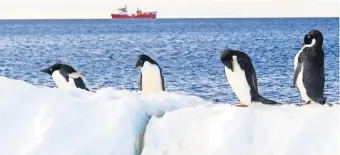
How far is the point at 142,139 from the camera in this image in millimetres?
6762

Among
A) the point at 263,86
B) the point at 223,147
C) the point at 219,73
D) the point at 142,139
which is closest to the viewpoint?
the point at 223,147

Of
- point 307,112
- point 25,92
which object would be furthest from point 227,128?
point 25,92

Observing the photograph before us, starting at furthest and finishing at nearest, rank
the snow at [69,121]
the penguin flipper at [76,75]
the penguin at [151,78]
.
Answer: the penguin flipper at [76,75] → the penguin at [151,78] → the snow at [69,121]

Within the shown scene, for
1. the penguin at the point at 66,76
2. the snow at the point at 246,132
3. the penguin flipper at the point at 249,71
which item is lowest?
the penguin at the point at 66,76

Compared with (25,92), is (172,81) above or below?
below

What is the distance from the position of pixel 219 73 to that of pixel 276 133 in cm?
2680

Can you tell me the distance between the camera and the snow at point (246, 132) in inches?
245

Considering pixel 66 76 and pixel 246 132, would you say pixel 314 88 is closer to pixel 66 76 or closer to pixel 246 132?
pixel 246 132

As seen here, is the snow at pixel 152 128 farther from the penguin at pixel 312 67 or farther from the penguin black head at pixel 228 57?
the penguin at pixel 312 67

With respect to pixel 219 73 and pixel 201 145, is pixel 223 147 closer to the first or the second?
pixel 201 145

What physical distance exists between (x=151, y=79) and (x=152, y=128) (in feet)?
14.7

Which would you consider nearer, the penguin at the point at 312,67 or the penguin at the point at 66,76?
the penguin at the point at 312,67

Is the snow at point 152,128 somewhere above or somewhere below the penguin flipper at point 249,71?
below
